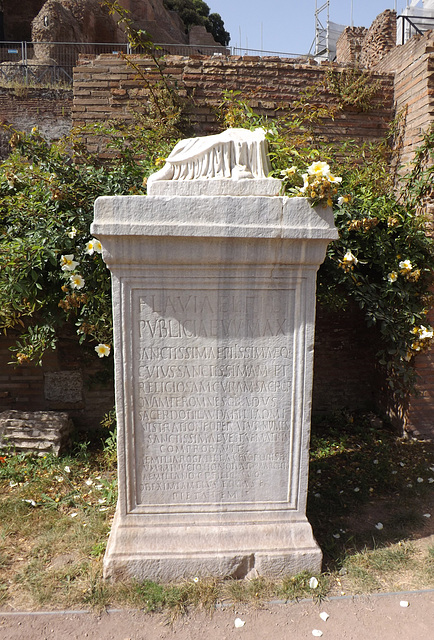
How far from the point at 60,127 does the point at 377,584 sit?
1146 centimetres

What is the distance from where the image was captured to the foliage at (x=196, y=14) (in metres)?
26.0

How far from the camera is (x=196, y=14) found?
2608 cm

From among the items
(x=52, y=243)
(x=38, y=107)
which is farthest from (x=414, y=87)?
(x=38, y=107)

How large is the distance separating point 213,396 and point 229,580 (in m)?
0.97

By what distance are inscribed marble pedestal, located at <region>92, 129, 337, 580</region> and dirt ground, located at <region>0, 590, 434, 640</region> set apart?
0.20 m

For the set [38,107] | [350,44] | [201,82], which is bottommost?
[201,82]

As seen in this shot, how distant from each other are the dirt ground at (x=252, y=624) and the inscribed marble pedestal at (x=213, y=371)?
0.20 metres

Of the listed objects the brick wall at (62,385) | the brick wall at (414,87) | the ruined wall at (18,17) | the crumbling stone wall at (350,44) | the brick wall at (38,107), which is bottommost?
the brick wall at (62,385)

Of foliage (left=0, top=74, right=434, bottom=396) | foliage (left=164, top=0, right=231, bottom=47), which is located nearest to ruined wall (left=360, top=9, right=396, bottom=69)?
foliage (left=0, top=74, right=434, bottom=396)

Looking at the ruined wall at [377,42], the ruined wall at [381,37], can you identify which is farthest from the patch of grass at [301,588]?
the ruined wall at [381,37]

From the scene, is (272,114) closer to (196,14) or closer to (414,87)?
(414,87)

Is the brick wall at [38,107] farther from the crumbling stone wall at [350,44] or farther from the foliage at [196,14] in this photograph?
the foliage at [196,14]

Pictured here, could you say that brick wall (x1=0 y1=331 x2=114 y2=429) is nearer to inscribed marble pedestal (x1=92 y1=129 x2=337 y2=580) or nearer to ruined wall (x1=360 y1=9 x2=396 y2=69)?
inscribed marble pedestal (x1=92 y1=129 x2=337 y2=580)

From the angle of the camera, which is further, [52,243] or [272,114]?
[272,114]
